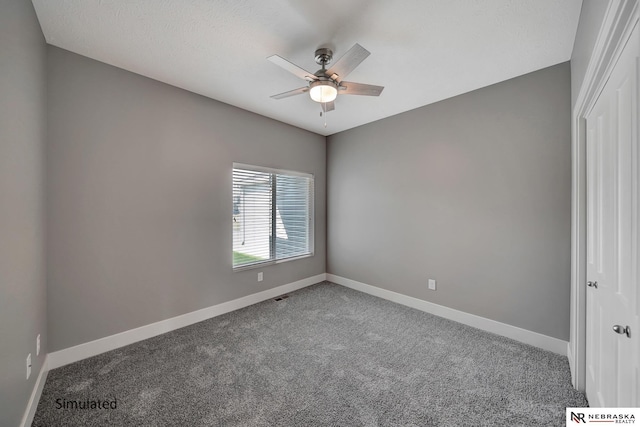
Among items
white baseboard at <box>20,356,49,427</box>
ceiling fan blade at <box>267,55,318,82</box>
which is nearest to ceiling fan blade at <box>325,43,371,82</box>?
ceiling fan blade at <box>267,55,318,82</box>

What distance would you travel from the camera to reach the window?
336cm

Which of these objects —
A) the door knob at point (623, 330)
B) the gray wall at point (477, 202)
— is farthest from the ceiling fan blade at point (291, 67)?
the door knob at point (623, 330)

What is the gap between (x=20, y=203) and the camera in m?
1.47

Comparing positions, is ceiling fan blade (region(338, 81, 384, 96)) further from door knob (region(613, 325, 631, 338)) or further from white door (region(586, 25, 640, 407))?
door knob (region(613, 325, 631, 338))

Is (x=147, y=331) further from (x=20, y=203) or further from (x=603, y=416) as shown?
(x=603, y=416)

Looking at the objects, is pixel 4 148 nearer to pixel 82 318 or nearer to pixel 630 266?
pixel 82 318

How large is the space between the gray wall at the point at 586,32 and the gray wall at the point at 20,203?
9.72ft

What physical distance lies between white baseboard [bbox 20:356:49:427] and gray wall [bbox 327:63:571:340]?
347 cm

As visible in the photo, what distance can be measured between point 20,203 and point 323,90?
7.04ft

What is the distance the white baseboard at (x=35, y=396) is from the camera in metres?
1.47

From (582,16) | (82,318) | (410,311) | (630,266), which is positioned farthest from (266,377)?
(582,16)

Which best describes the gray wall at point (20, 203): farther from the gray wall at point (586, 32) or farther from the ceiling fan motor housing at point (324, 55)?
the gray wall at point (586, 32)

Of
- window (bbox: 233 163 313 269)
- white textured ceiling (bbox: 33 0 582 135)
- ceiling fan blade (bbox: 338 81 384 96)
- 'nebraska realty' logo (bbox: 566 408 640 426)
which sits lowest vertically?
'nebraska realty' logo (bbox: 566 408 640 426)

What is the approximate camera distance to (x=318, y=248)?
4.38m
